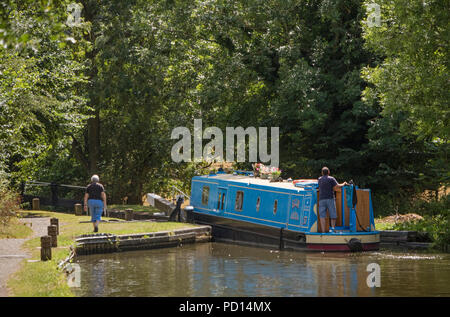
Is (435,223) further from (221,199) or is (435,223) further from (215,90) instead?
(215,90)

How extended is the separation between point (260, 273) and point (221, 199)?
819 centimetres

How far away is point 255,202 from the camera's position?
22.1 m

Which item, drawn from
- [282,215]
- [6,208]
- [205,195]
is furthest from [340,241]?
[6,208]

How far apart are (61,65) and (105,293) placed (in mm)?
17247

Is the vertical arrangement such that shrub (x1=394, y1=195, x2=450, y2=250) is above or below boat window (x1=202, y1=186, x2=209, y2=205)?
below

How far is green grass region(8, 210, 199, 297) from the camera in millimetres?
12102

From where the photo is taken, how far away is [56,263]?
49.1 feet

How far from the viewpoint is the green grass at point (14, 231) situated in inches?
786

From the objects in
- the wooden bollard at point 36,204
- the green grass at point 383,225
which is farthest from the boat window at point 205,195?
the wooden bollard at point 36,204

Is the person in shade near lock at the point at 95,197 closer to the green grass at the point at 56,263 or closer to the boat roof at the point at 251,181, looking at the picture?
the green grass at the point at 56,263

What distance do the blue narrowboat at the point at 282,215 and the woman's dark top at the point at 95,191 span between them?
4887 mm

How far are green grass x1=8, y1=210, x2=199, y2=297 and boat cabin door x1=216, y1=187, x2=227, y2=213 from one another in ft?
4.00

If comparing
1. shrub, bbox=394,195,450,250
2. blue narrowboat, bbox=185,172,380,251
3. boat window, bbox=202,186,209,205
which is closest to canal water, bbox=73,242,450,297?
blue narrowboat, bbox=185,172,380,251

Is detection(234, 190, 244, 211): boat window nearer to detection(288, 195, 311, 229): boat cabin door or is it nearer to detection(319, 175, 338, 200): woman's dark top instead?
detection(288, 195, 311, 229): boat cabin door
